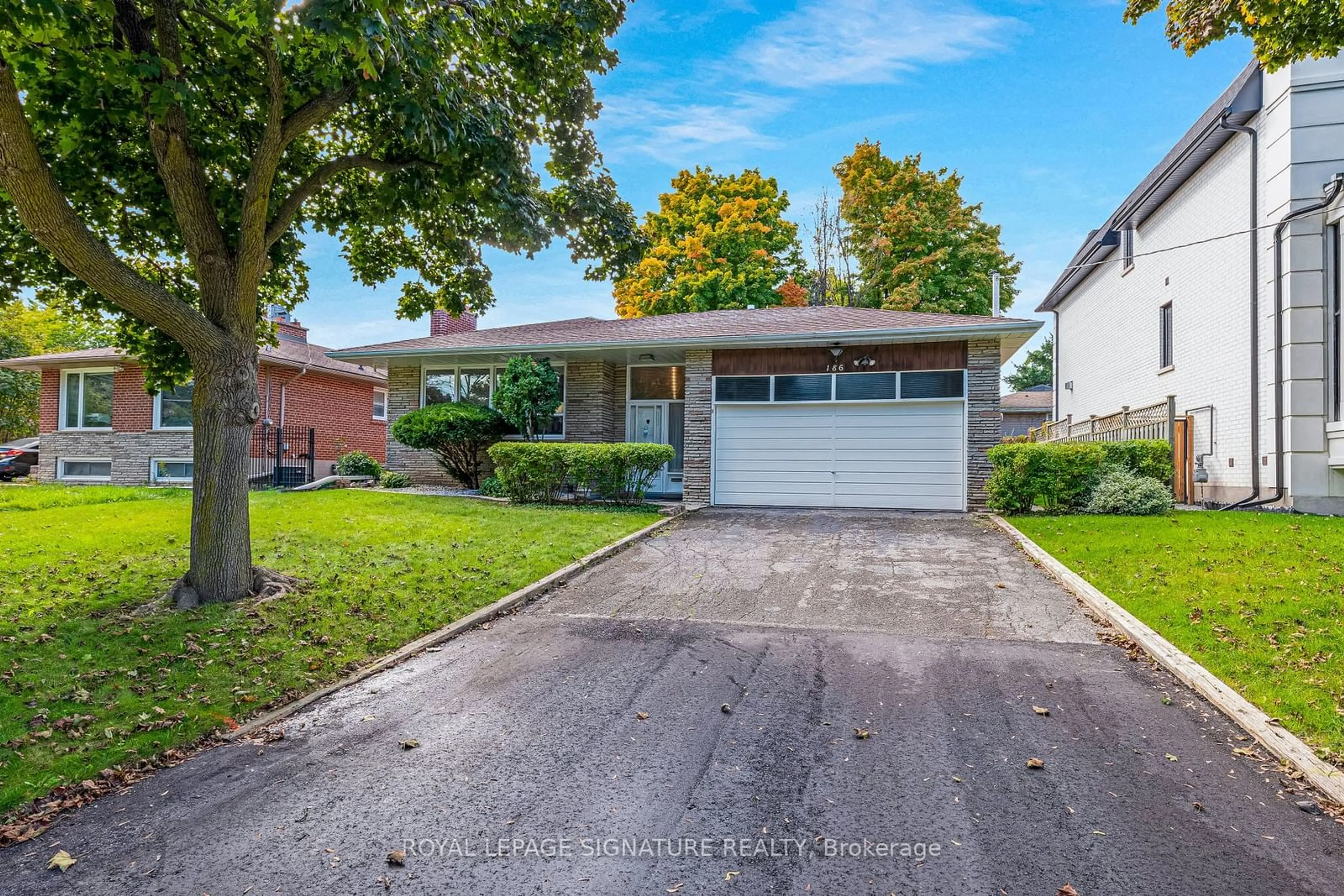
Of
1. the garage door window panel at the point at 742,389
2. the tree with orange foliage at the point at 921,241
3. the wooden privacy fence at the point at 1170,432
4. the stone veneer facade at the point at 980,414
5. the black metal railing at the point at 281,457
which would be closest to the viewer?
the wooden privacy fence at the point at 1170,432

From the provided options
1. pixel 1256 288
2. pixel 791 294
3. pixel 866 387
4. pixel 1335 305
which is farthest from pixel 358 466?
pixel 1335 305

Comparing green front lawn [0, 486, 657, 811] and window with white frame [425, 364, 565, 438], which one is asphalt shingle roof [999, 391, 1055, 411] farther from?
green front lawn [0, 486, 657, 811]

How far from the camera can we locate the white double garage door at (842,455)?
12195mm

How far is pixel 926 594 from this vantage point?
6.55 meters

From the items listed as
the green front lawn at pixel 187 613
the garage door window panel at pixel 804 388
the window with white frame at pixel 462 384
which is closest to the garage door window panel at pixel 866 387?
the garage door window panel at pixel 804 388

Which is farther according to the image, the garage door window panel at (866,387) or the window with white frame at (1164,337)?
the window with white frame at (1164,337)

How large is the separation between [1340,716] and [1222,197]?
11454mm

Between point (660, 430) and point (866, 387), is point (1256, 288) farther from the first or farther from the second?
point (660, 430)

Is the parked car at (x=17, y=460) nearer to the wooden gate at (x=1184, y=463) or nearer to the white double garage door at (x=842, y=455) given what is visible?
the white double garage door at (x=842, y=455)

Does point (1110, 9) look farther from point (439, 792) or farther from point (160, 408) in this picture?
point (160, 408)

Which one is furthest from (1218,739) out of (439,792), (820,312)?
(820,312)

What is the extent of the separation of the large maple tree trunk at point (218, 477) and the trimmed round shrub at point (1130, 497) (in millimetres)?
10721

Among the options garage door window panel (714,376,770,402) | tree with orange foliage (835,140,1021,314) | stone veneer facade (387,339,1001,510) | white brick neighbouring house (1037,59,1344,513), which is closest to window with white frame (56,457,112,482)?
stone veneer facade (387,339,1001,510)
